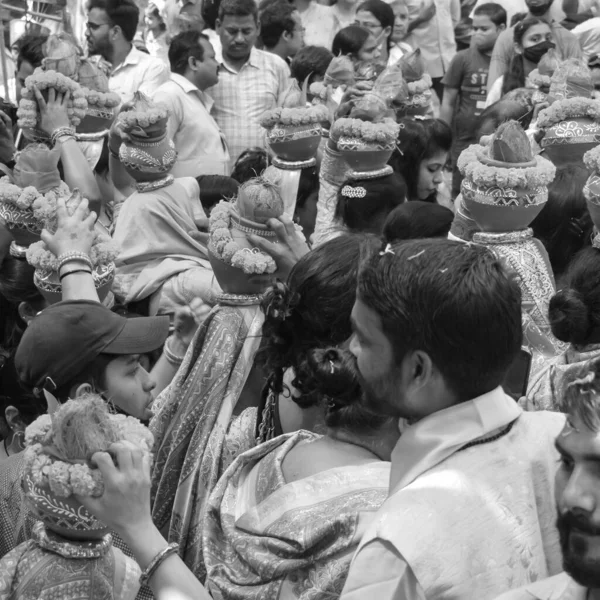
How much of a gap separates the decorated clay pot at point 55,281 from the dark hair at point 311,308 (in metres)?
0.97

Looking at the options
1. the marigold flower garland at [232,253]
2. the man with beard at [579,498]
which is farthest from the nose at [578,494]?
the marigold flower garland at [232,253]

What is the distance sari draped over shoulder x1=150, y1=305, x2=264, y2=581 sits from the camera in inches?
115

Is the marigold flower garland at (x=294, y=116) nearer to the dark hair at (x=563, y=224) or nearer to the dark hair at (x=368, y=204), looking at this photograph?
the dark hair at (x=368, y=204)

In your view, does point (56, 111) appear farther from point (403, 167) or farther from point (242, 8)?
point (242, 8)

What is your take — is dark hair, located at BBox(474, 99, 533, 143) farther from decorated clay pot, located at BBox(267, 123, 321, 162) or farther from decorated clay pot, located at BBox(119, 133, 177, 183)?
decorated clay pot, located at BBox(119, 133, 177, 183)

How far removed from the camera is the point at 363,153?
14.5 feet

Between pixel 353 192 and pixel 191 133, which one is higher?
pixel 353 192

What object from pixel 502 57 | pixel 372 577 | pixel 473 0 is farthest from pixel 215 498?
pixel 473 0

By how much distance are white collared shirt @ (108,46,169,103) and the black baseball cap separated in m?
4.34

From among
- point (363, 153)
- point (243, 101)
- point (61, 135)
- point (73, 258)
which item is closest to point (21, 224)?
point (73, 258)

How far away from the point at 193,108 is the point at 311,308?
4.34 metres

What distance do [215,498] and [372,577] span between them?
0.76 meters

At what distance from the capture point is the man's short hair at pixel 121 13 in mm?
7414

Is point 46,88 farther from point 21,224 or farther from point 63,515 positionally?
point 63,515
